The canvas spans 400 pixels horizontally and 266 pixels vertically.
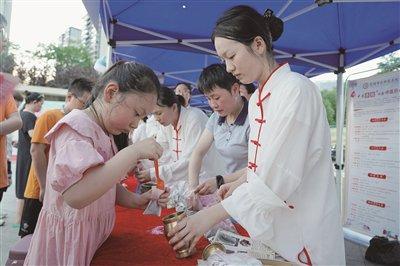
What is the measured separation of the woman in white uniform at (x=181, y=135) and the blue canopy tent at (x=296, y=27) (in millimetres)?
1167

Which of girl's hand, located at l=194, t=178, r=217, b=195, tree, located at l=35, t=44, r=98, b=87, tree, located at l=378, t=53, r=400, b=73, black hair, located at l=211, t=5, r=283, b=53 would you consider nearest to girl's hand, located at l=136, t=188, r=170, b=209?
girl's hand, located at l=194, t=178, r=217, b=195

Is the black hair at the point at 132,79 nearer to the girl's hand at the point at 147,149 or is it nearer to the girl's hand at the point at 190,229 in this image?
the girl's hand at the point at 147,149

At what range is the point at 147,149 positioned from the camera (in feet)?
3.30

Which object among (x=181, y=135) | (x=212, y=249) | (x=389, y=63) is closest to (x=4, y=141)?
(x=181, y=135)

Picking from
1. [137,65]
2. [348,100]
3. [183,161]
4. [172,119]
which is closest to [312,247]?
[137,65]

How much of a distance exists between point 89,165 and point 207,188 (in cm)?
95

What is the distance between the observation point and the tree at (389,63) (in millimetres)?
3650

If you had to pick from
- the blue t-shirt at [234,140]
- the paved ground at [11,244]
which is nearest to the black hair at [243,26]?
the blue t-shirt at [234,140]

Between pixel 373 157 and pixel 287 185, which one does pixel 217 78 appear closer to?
pixel 287 185

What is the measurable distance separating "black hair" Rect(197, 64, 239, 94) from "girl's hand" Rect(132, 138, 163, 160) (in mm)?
1049

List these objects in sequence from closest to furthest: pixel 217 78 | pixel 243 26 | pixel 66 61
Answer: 1. pixel 243 26
2. pixel 217 78
3. pixel 66 61

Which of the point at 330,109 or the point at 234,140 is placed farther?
the point at 330,109

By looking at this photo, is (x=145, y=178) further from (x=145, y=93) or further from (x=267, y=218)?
(x=267, y=218)

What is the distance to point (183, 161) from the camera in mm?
2543
